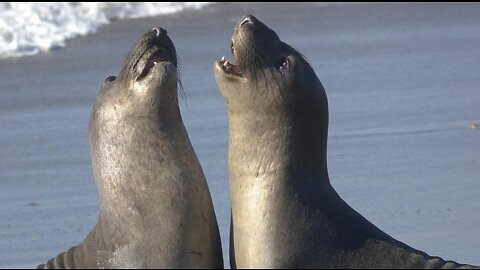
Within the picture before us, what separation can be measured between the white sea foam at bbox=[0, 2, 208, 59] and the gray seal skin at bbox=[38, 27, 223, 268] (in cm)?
1012

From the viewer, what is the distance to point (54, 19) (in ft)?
68.4

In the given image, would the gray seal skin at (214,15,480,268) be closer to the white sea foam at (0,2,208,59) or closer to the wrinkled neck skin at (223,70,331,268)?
the wrinkled neck skin at (223,70,331,268)

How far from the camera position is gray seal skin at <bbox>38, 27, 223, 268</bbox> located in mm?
7875

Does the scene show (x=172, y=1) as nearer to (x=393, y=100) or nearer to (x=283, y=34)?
(x=283, y=34)

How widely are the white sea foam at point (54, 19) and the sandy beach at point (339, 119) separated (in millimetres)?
291

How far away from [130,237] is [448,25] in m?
12.6

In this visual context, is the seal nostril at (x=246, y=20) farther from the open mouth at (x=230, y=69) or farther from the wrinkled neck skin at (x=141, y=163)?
the wrinkled neck skin at (x=141, y=163)

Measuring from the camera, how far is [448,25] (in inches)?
788

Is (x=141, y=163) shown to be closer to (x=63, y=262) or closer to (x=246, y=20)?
(x=63, y=262)

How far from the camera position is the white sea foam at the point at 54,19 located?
18938 mm

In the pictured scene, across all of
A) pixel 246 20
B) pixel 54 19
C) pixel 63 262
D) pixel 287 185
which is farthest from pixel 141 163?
pixel 54 19

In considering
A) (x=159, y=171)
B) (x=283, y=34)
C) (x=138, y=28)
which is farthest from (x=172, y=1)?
(x=159, y=171)

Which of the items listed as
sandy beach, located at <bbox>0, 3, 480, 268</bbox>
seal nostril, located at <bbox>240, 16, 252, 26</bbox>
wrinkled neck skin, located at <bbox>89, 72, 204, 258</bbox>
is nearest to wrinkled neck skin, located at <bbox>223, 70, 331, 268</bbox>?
wrinkled neck skin, located at <bbox>89, 72, 204, 258</bbox>

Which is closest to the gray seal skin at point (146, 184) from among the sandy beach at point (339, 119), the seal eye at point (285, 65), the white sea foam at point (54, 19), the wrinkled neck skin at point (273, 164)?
the wrinkled neck skin at point (273, 164)
